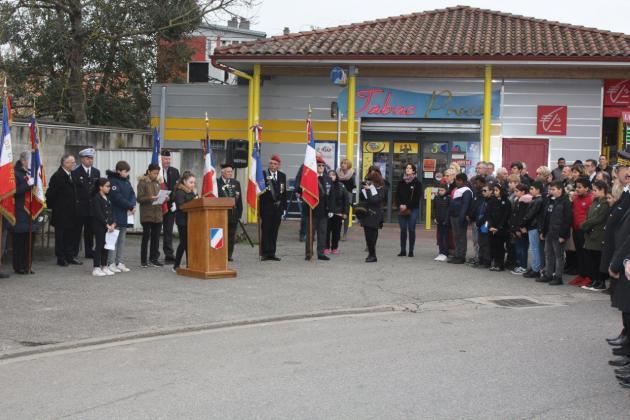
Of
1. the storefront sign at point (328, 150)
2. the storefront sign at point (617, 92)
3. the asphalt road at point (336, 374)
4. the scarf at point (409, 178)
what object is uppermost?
the storefront sign at point (617, 92)

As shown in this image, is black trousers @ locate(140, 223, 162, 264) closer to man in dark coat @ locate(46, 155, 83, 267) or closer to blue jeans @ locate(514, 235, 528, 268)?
man in dark coat @ locate(46, 155, 83, 267)

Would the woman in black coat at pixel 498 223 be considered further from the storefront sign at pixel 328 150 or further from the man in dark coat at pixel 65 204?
the storefront sign at pixel 328 150

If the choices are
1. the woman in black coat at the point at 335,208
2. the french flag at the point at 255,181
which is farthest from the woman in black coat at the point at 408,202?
the french flag at the point at 255,181

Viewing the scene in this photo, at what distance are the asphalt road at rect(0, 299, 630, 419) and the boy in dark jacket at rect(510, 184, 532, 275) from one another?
4.48 m

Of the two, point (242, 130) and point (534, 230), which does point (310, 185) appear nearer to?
point (534, 230)

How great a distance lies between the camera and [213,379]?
7.43m

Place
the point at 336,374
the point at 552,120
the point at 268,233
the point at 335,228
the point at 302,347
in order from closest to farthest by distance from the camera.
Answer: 1. the point at 336,374
2. the point at 302,347
3. the point at 268,233
4. the point at 335,228
5. the point at 552,120

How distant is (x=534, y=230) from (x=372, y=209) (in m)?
3.07

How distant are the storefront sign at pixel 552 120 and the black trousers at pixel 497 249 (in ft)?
30.6

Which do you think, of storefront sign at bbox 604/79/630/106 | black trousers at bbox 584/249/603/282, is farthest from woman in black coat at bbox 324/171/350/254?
storefront sign at bbox 604/79/630/106

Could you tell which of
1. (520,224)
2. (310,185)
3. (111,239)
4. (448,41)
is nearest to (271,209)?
(310,185)

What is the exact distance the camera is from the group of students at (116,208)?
544 inches

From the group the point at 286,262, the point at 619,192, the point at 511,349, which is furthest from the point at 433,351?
the point at 286,262

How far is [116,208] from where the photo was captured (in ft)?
46.3
